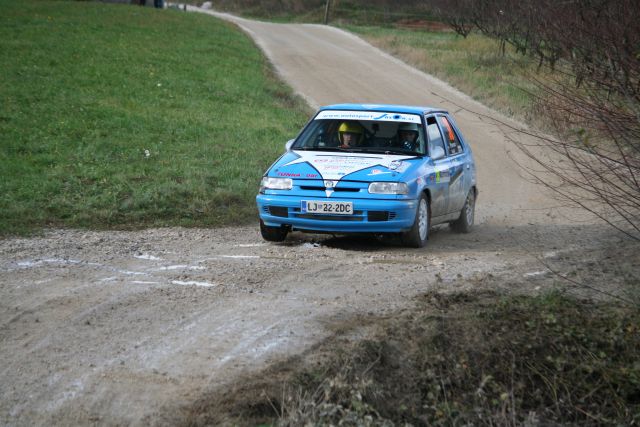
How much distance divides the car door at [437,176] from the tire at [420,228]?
173 mm

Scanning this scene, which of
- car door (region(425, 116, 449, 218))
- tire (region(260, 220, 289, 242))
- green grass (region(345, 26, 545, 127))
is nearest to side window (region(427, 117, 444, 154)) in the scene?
car door (region(425, 116, 449, 218))

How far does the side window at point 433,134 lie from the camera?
36.1 feet

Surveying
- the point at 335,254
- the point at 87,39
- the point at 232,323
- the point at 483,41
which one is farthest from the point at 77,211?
the point at 483,41

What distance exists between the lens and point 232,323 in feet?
21.5

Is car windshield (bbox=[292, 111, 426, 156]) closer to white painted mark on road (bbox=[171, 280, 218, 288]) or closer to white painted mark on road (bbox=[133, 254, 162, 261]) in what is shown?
white painted mark on road (bbox=[133, 254, 162, 261])

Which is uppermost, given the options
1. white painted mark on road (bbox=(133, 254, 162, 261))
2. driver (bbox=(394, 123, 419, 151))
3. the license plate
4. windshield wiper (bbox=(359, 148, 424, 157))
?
driver (bbox=(394, 123, 419, 151))

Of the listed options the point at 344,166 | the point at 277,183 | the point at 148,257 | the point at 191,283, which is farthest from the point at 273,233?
the point at 191,283

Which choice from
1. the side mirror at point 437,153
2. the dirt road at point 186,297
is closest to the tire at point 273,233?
the dirt road at point 186,297

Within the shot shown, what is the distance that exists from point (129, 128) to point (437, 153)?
8.07 m

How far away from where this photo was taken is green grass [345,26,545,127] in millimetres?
27250

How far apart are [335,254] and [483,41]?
117 feet

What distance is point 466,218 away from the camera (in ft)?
40.1

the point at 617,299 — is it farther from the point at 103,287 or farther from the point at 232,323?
the point at 103,287

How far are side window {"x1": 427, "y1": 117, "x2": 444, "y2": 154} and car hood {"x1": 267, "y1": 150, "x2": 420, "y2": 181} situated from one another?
0.59 m
